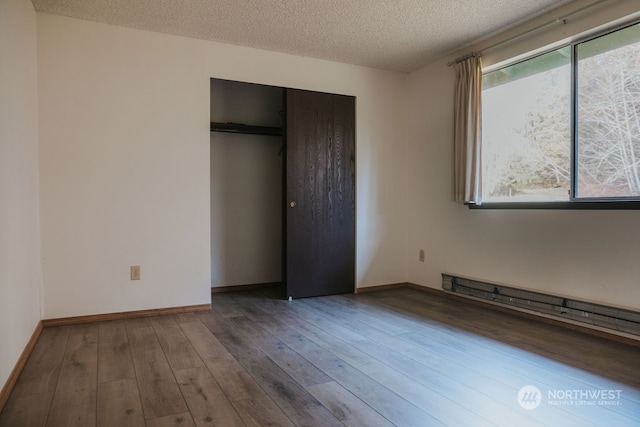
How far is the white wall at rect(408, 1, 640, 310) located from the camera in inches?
104

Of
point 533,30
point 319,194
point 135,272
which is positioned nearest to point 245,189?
point 319,194

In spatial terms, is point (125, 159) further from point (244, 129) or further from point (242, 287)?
point (242, 287)

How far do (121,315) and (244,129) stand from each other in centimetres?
213

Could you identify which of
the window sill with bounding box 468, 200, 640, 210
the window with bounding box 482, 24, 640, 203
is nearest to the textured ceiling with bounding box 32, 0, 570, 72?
the window with bounding box 482, 24, 640, 203

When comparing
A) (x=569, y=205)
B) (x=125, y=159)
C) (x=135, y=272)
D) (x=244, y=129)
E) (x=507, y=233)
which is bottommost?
(x=135, y=272)

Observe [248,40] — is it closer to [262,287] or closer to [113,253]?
[113,253]

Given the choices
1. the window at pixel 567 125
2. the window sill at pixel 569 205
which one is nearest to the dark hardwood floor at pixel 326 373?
the window sill at pixel 569 205

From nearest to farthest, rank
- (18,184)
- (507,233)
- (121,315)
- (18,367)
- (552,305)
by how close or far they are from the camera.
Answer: (18,367) < (18,184) < (552,305) < (121,315) < (507,233)

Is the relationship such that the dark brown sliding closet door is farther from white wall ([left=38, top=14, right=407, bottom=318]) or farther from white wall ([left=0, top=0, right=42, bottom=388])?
white wall ([left=0, top=0, right=42, bottom=388])

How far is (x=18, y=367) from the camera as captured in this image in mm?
2156

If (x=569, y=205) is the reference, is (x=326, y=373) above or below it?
below

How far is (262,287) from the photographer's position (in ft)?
14.8

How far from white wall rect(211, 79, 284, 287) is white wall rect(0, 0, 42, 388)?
5.64 ft

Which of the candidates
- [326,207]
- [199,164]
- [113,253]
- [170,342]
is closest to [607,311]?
[326,207]
